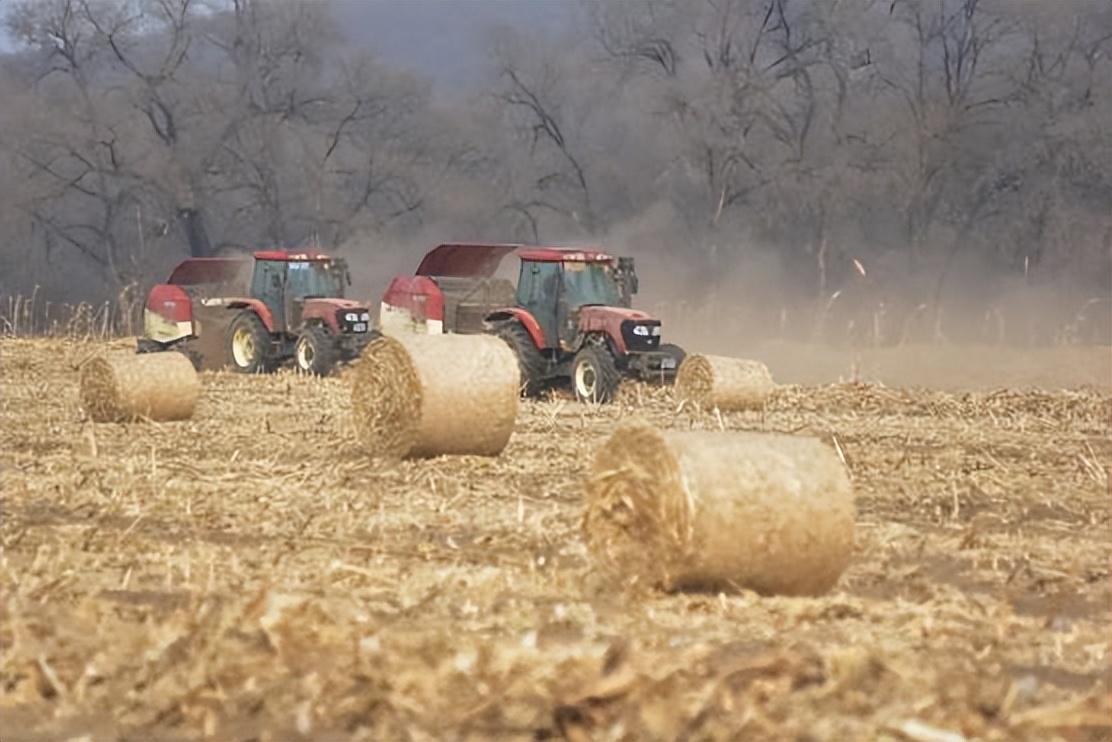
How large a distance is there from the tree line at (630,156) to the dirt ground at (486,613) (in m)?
25.0

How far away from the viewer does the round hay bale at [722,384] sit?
1642cm

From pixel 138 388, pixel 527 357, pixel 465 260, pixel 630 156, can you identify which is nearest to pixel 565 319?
pixel 527 357

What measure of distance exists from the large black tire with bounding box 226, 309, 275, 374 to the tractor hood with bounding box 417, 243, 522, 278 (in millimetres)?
2493

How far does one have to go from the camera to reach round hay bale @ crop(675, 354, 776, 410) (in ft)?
53.9

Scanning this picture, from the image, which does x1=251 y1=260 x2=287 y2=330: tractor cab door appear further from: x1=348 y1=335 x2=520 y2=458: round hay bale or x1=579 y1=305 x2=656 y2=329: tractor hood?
Answer: x1=348 y1=335 x2=520 y2=458: round hay bale

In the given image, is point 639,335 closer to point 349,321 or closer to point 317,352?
point 349,321

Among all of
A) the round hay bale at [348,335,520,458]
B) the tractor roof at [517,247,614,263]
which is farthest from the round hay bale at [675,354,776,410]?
the round hay bale at [348,335,520,458]

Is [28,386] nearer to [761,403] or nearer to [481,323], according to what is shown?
[481,323]

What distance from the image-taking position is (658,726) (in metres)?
5.12

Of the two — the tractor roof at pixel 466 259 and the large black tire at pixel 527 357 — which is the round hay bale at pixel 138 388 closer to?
the large black tire at pixel 527 357

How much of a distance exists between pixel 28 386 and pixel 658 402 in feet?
25.5

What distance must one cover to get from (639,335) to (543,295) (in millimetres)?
1536

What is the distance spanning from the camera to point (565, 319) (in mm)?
18562

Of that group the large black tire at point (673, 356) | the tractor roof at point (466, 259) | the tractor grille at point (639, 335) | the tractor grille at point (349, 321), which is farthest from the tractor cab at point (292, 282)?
the large black tire at point (673, 356)
